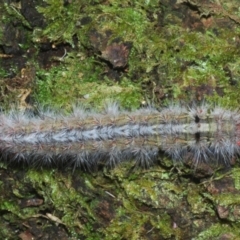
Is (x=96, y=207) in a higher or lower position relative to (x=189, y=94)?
lower

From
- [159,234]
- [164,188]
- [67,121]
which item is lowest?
[159,234]

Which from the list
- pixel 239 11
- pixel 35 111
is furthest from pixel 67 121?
pixel 239 11

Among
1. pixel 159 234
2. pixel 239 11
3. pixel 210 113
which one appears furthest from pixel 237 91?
pixel 159 234

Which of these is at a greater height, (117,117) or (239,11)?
(239,11)

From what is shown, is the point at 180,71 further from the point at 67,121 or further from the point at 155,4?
the point at 67,121

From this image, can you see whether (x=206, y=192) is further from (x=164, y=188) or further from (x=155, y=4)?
(x=155, y=4)

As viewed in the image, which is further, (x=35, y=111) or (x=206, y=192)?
(x=35, y=111)
